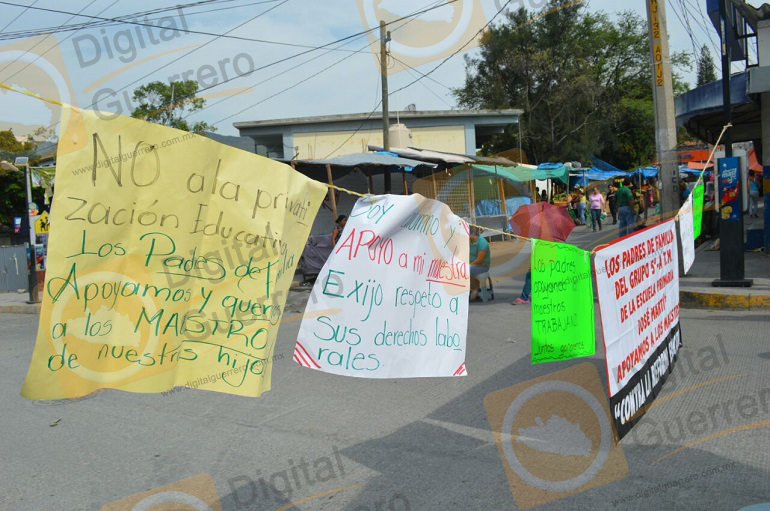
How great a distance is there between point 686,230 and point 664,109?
4510 millimetres

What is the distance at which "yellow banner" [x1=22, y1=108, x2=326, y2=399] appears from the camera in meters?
2.63

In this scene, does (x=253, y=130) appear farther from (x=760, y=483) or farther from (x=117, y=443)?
(x=760, y=483)

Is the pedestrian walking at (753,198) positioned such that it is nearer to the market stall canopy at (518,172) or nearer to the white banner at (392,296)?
the market stall canopy at (518,172)

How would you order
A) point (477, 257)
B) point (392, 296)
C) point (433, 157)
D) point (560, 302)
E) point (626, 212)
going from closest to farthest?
1. point (392, 296)
2. point (560, 302)
3. point (477, 257)
4. point (626, 212)
5. point (433, 157)

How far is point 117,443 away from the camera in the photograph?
5.46m

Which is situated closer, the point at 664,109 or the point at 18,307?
the point at 664,109

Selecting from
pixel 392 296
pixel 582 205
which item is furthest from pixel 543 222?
pixel 582 205

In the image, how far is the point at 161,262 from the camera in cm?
289

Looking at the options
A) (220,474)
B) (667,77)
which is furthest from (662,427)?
(667,77)

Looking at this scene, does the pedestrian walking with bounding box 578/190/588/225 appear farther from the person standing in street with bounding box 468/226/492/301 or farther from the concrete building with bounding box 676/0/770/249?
the person standing in street with bounding box 468/226/492/301

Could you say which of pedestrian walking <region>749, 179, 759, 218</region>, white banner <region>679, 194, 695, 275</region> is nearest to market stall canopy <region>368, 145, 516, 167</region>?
white banner <region>679, 194, 695, 275</region>

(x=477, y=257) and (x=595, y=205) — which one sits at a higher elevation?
(x=595, y=205)

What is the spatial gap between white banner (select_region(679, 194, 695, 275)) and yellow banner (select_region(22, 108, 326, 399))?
6511 mm

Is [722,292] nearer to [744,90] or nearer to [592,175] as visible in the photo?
[744,90]
